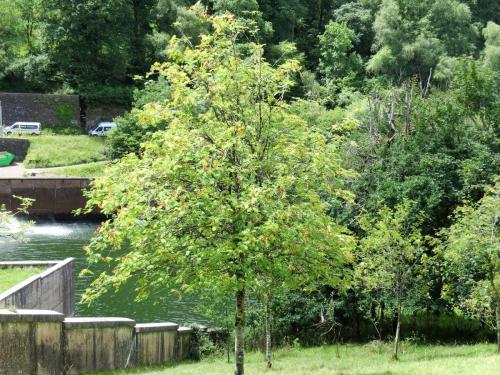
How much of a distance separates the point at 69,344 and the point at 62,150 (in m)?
48.3

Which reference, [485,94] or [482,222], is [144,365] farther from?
[485,94]

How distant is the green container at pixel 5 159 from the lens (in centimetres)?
6188

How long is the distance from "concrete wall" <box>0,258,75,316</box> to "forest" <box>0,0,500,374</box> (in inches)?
142

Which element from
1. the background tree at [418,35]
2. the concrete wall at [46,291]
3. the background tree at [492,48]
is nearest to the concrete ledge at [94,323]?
the concrete wall at [46,291]

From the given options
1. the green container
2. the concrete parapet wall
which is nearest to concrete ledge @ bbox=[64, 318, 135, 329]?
the concrete parapet wall

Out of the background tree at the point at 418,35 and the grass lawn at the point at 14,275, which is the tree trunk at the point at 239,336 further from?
the background tree at the point at 418,35

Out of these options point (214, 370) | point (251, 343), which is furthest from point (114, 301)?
point (214, 370)

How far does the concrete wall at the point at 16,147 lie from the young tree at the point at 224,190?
52.5 m

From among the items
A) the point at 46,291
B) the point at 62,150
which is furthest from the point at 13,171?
the point at 46,291

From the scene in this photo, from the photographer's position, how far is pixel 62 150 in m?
63.8

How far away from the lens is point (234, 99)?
15.1 metres

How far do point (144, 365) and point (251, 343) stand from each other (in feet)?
25.9

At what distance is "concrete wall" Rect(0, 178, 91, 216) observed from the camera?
180 feet

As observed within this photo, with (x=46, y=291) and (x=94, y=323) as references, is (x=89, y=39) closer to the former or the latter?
(x=46, y=291)
